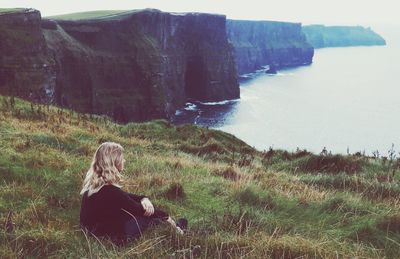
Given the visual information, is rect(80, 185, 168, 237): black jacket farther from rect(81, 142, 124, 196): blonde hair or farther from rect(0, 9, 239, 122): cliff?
rect(0, 9, 239, 122): cliff

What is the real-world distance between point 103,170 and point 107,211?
21.7 inches

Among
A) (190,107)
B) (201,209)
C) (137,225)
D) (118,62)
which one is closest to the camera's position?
(137,225)

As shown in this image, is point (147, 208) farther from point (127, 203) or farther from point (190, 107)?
point (190, 107)

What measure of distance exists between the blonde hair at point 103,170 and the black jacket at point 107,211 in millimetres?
94

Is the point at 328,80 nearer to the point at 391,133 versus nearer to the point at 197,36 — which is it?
the point at 197,36

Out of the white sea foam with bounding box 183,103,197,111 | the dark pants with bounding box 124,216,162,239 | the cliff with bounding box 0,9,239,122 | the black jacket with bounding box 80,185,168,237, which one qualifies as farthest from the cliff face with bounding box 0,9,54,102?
the dark pants with bounding box 124,216,162,239

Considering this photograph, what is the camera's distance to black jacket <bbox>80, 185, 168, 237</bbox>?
6438mm

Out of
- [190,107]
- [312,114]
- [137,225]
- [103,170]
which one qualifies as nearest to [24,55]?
[190,107]

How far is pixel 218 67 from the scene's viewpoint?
123 meters

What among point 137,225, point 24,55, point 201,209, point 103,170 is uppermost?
point 103,170

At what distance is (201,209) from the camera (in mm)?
8383

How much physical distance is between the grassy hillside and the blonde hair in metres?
0.66

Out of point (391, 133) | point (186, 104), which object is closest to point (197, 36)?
point (186, 104)

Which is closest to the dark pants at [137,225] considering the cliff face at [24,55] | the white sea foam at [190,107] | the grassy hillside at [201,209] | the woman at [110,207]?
the woman at [110,207]
